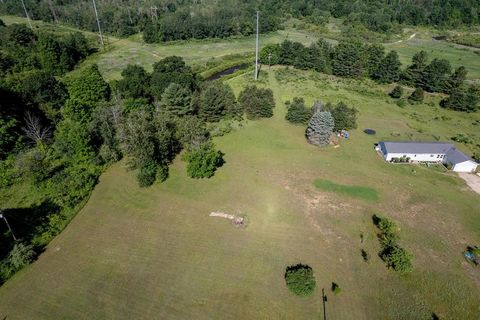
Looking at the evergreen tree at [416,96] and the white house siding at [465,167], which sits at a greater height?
the evergreen tree at [416,96]

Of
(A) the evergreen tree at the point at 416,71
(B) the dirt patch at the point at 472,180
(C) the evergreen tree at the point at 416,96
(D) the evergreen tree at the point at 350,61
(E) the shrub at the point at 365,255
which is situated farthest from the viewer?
(D) the evergreen tree at the point at 350,61

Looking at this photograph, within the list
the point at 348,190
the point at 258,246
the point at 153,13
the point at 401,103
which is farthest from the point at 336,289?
the point at 153,13

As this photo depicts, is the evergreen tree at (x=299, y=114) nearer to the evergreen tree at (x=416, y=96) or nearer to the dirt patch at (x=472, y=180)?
the dirt patch at (x=472, y=180)

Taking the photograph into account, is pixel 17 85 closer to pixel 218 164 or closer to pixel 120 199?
pixel 120 199

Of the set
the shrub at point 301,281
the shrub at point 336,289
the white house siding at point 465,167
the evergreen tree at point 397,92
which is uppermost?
the evergreen tree at point 397,92

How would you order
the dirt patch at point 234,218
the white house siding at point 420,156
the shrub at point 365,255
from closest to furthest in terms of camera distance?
the shrub at point 365,255 < the dirt patch at point 234,218 < the white house siding at point 420,156

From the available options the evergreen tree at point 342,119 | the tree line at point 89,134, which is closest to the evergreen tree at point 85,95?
the tree line at point 89,134

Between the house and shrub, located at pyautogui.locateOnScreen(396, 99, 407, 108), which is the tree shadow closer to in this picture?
the house
